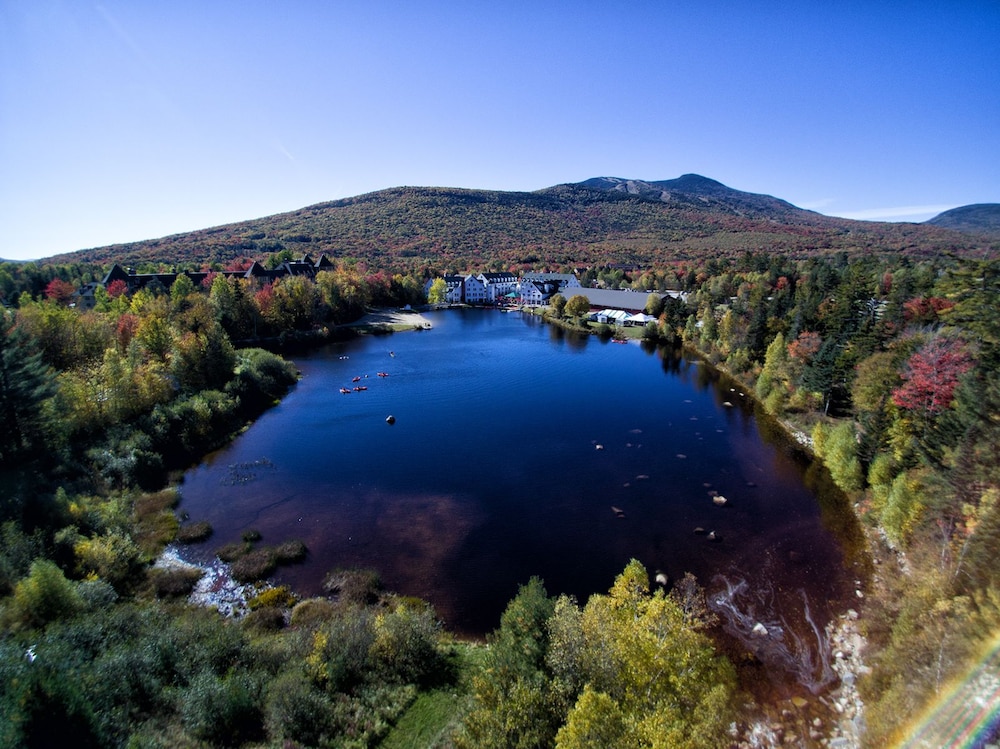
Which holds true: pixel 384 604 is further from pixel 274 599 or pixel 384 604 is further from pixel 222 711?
pixel 222 711

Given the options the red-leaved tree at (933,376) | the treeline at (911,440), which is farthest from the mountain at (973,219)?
the red-leaved tree at (933,376)

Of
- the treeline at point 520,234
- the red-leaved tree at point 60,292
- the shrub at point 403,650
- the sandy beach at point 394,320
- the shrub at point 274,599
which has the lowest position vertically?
the shrub at point 274,599

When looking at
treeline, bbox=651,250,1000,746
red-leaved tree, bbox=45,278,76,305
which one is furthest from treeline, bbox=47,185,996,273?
treeline, bbox=651,250,1000,746

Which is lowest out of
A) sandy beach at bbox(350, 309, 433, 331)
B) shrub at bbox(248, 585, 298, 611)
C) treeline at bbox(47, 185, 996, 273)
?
shrub at bbox(248, 585, 298, 611)

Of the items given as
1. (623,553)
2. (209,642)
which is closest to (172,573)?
(209,642)

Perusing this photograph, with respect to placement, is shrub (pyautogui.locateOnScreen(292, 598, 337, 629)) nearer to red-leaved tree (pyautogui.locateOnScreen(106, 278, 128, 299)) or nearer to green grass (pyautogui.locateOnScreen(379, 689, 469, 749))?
green grass (pyautogui.locateOnScreen(379, 689, 469, 749))

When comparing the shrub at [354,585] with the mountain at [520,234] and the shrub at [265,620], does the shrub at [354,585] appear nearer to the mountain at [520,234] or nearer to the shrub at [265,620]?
the shrub at [265,620]

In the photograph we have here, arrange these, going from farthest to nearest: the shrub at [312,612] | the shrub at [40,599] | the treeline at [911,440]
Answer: the shrub at [312,612], the shrub at [40,599], the treeline at [911,440]
